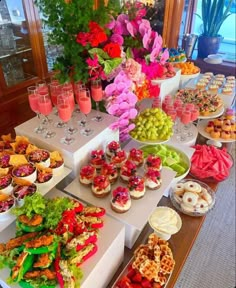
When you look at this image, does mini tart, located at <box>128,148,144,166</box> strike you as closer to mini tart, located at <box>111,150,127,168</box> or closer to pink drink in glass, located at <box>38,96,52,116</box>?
mini tart, located at <box>111,150,127,168</box>

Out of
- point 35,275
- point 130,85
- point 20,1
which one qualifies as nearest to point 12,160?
point 35,275

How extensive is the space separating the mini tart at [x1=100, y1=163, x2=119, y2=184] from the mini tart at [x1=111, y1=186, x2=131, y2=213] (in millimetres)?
102

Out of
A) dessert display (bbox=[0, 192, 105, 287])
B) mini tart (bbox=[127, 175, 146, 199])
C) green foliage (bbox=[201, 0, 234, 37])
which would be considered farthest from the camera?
green foliage (bbox=[201, 0, 234, 37])

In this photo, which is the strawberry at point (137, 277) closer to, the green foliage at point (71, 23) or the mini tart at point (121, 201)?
the mini tart at point (121, 201)

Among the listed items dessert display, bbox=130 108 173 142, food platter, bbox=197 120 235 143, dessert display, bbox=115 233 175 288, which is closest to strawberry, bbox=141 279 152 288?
dessert display, bbox=115 233 175 288

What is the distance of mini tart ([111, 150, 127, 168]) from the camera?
1137mm

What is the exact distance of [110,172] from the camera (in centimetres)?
106

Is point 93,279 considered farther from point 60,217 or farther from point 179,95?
point 179,95

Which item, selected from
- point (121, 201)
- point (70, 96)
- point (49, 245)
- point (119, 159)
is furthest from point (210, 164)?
point (49, 245)

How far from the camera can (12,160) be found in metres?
0.97

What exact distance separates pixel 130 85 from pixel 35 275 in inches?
34.8

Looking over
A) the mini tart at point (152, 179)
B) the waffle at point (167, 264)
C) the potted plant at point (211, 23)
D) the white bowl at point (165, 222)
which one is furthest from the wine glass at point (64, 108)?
the potted plant at point (211, 23)

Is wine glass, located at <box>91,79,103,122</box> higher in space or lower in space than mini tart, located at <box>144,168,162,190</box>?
higher

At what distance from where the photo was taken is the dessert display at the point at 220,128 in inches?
67.5
